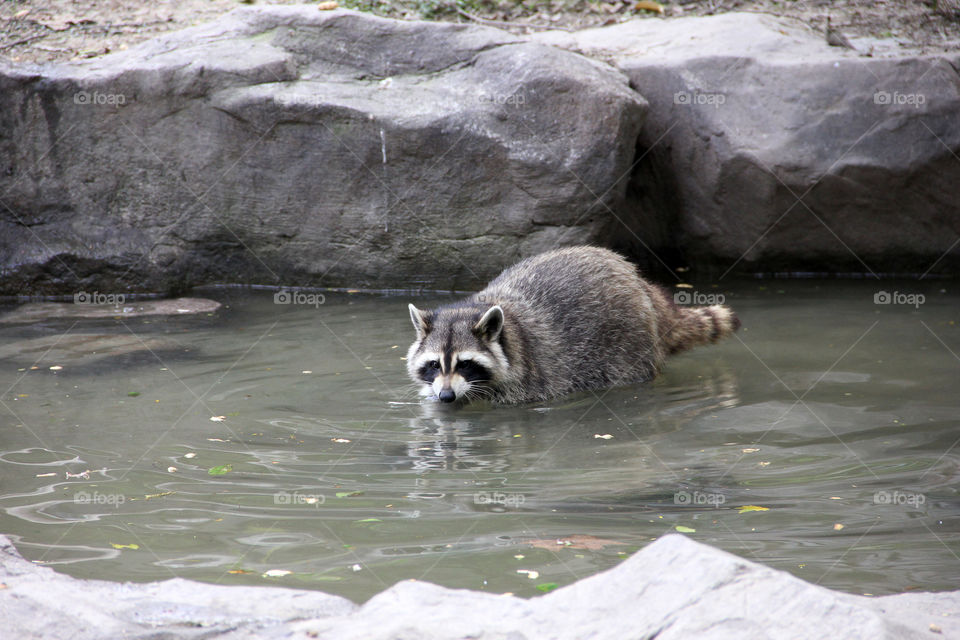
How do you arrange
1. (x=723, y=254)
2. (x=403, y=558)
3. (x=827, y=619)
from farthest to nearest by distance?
1. (x=723, y=254)
2. (x=403, y=558)
3. (x=827, y=619)

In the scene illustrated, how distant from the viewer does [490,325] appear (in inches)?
242

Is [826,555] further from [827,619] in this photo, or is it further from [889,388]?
[889,388]

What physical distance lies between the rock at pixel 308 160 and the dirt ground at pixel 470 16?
1.07 meters

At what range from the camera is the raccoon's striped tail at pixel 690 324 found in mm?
6906

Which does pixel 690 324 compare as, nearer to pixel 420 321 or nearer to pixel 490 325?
pixel 490 325

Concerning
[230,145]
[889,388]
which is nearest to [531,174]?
[230,145]

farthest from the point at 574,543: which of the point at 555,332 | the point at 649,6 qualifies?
the point at 649,6

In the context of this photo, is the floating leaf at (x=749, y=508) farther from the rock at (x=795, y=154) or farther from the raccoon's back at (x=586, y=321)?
the rock at (x=795, y=154)

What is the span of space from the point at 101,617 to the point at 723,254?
292 inches

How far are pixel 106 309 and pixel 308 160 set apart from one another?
2.20m

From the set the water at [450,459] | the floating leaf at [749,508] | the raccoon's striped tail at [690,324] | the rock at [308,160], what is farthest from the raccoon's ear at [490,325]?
the rock at [308,160]

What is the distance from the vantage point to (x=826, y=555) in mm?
3820

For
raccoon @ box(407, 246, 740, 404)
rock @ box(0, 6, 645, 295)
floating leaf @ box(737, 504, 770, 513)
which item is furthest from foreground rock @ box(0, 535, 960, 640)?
rock @ box(0, 6, 645, 295)

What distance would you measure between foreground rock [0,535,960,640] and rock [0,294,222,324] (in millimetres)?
5163
